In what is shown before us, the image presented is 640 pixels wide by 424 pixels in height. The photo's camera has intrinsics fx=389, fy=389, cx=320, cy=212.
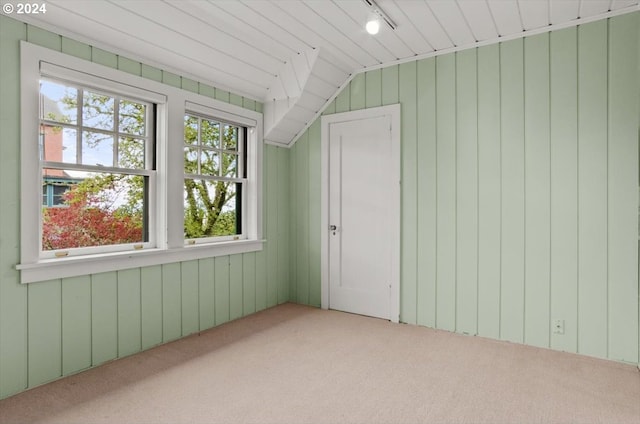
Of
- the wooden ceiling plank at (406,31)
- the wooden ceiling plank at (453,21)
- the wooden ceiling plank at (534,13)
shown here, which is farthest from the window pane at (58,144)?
the wooden ceiling plank at (534,13)

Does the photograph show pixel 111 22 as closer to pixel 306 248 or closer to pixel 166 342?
pixel 166 342

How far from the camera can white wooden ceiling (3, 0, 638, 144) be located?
101 inches

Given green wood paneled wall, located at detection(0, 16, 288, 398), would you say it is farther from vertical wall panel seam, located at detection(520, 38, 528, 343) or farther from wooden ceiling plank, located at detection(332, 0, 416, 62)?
vertical wall panel seam, located at detection(520, 38, 528, 343)

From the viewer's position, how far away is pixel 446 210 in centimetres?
352

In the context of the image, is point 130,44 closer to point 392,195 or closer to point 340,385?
point 392,195

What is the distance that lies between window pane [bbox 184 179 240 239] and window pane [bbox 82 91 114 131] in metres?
0.80

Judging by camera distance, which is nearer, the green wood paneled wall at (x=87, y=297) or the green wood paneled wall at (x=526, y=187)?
the green wood paneled wall at (x=87, y=297)

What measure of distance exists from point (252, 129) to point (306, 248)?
4.68 ft

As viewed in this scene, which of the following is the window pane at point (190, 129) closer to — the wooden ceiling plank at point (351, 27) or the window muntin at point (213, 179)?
the window muntin at point (213, 179)

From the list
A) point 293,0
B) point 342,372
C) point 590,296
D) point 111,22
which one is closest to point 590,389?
point 590,296

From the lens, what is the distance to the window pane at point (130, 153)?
2939 millimetres

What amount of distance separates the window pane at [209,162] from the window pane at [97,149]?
836 millimetres

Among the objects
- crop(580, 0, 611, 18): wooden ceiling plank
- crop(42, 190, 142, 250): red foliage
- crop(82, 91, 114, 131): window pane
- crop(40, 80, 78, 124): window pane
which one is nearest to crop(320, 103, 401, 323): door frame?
crop(580, 0, 611, 18): wooden ceiling plank

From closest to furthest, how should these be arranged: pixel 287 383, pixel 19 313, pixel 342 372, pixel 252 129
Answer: pixel 19 313 → pixel 287 383 → pixel 342 372 → pixel 252 129
